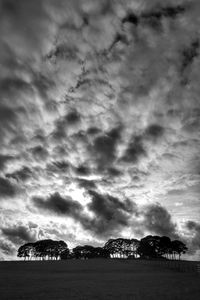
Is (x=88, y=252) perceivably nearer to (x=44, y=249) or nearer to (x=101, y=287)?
(x=44, y=249)

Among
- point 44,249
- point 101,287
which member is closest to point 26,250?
point 44,249

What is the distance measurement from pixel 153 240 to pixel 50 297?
161 m

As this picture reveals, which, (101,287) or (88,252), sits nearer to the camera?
(101,287)

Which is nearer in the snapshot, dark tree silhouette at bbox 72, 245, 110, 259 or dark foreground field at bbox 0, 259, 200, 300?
dark foreground field at bbox 0, 259, 200, 300

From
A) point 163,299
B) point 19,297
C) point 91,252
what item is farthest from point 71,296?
point 91,252

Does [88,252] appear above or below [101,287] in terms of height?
below

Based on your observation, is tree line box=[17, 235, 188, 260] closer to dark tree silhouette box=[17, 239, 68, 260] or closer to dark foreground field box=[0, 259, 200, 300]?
dark tree silhouette box=[17, 239, 68, 260]

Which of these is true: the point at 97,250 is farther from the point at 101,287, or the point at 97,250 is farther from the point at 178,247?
the point at 101,287

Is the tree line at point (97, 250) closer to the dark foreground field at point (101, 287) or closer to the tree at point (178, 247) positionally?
the tree at point (178, 247)

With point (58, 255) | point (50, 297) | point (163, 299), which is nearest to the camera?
point (163, 299)

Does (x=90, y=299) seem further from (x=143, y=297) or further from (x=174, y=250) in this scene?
(x=174, y=250)

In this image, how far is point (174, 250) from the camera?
173 metres

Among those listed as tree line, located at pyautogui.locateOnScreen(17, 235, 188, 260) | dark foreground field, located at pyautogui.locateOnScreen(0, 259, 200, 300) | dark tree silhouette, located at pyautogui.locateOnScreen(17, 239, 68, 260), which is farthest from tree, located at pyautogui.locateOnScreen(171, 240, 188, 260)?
dark foreground field, located at pyautogui.locateOnScreen(0, 259, 200, 300)

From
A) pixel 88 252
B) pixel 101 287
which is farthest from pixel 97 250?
pixel 101 287
